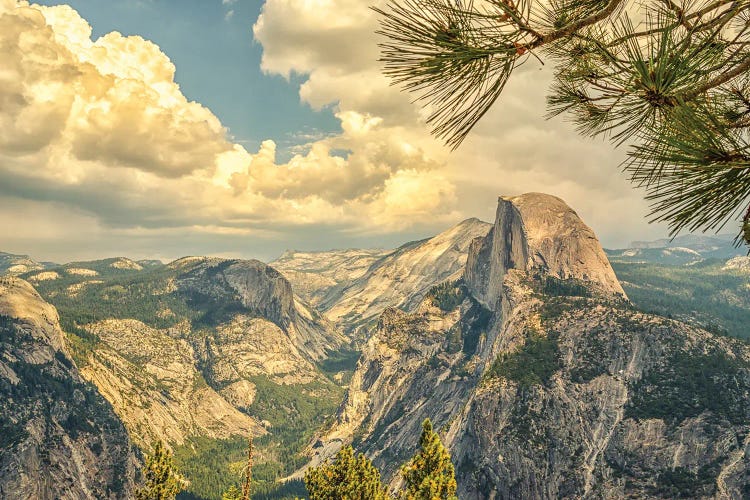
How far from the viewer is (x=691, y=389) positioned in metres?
147

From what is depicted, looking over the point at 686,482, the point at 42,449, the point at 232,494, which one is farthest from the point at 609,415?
the point at 42,449

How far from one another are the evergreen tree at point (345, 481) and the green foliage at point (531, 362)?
14061 cm

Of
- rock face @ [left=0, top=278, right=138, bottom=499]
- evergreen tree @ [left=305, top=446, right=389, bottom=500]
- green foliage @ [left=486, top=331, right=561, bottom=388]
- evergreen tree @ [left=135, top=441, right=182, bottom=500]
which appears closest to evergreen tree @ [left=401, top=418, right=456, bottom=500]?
evergreen tree @ [left=305, top=446, right=389, bottom=500]

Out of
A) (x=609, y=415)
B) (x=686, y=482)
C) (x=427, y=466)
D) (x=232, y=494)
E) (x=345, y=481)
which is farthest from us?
(x=609, y=415)

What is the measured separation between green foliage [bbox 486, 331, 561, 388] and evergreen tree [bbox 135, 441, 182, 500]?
149 meters

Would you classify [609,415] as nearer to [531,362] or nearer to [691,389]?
[691,389]

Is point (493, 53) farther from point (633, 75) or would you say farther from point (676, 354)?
point (676, 354)

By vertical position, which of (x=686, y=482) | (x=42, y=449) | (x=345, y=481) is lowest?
(x=42, y=449)

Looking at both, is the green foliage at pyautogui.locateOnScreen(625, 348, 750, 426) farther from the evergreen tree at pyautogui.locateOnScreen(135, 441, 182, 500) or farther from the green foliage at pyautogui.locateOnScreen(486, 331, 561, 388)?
the evergreen tree at pyautogui.locateOnScreen(135, 441, 182, 500)

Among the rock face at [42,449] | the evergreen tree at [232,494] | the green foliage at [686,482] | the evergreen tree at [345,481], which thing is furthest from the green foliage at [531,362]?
the rock face at [42,449]

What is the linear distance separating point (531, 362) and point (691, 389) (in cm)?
5312

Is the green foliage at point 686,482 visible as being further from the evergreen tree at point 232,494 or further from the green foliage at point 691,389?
the evergreen tree at point 232,494

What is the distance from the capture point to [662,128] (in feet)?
22.0

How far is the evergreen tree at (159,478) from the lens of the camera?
47062 mm
